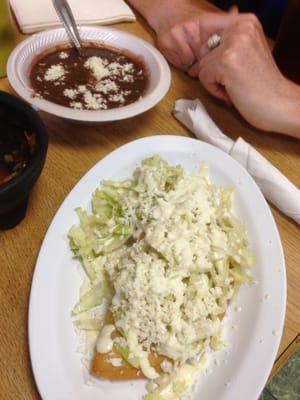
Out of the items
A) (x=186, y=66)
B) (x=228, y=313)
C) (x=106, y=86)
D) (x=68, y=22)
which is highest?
(x=68, y=22)

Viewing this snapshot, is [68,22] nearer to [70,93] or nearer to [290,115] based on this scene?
[70,93]

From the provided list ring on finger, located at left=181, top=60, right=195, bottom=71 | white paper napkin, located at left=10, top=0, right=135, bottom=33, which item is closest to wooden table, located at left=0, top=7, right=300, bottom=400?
ring on finger, located at left=181, top=60, right=195, bottom=71

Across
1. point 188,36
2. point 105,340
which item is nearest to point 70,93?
point 188,36

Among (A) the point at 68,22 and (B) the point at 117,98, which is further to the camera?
(A) the point at 68,22

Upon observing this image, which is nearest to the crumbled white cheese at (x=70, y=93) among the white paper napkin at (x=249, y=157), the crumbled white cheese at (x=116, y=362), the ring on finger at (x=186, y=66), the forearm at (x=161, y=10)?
the white paper napkin at (x=249, y=157)

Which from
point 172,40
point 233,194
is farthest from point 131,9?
point 233,194

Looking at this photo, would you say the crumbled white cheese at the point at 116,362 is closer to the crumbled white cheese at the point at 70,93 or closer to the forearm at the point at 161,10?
the crumbled white cheese at the point at 70,93
